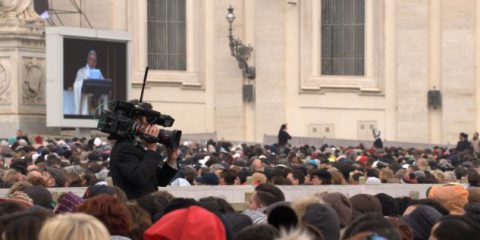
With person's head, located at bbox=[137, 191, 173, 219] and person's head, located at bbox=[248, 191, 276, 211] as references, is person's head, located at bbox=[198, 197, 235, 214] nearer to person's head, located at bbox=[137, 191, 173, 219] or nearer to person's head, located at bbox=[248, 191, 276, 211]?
person's head, located at bbox=[137, 191, 173, 219]

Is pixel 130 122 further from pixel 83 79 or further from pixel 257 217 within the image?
pixel 83 79

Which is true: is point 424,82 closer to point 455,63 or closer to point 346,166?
point 455,63

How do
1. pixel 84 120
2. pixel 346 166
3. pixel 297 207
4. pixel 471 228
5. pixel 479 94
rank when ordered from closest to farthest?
pixel 471 228
pixel 297 207
pixel 346 166
pixel 84 120
pixel 479 94

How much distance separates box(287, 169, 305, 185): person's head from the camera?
19503mm

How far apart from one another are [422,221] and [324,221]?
1.56 m

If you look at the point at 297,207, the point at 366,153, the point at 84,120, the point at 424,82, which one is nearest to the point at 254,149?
the point at 366,153

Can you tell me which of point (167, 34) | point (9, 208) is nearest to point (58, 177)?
point (9, 208)

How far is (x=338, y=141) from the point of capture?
44.2 metres

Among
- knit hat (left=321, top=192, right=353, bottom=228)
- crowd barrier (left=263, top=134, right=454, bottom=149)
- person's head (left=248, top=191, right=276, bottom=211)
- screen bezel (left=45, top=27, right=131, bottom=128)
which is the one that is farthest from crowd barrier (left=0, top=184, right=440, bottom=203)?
crowd barrier (left=263, top=134, right=454, bottom=149)

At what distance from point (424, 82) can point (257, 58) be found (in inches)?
209

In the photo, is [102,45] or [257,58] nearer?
[102,45]

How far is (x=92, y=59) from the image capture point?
42562 millimetres

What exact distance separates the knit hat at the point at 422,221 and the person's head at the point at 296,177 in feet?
26.0

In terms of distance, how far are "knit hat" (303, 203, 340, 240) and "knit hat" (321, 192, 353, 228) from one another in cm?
146
